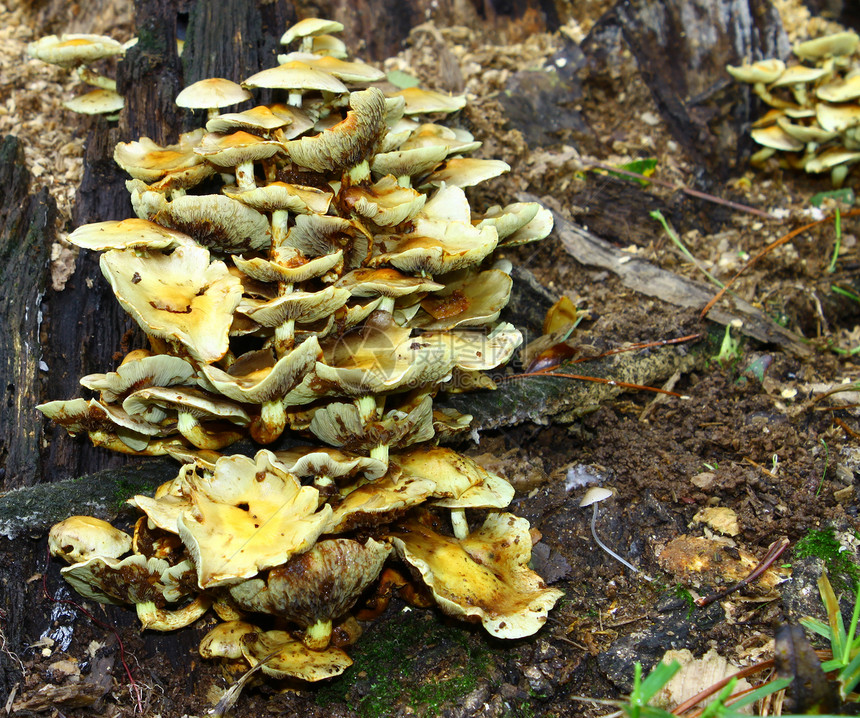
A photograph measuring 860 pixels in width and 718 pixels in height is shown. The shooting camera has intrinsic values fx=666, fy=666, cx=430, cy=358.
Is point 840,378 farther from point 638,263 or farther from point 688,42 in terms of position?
point 688,42

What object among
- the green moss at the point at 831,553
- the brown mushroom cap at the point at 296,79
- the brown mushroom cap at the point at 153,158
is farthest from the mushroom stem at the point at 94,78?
the green moss at the point at 831,553

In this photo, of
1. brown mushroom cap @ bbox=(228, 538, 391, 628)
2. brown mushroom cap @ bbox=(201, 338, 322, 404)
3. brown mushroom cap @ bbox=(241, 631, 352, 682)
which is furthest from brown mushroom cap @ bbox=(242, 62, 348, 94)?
brown mushroom cap @ bbox=(241, 631, 352, 682)

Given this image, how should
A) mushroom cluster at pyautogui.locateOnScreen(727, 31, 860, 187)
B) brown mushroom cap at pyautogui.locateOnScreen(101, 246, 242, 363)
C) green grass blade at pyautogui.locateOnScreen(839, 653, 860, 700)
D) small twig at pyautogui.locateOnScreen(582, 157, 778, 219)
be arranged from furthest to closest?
mushroom cluster at pyautogui.locateOnScreen(727, 31, 860, 187), small twig at pyautogui.locateOnScreen(582, 157, 778, 219), brown mushroom cap at pyautogui.locateOnScreen(101, 246, 242, 363), green grass blade at pyautogui.locateOnScreen(839, 653, 860, 700)

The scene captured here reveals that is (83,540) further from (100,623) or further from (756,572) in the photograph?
(756,572)

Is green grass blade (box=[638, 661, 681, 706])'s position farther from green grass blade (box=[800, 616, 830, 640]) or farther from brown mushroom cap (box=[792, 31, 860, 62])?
brown mushroom cap (box=[792, 31, 860, 62])

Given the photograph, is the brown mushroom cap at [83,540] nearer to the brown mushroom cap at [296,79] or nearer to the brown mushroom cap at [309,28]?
the brown mushroom cap at [296,79]

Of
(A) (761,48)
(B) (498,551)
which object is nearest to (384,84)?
(B) (498,551)
